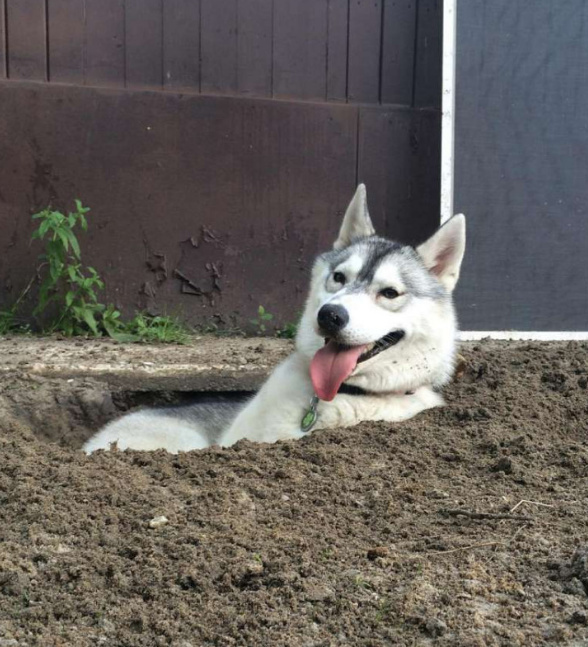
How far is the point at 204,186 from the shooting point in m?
6.00

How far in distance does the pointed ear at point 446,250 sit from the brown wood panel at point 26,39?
3252 millimetres

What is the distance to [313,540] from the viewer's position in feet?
7.80

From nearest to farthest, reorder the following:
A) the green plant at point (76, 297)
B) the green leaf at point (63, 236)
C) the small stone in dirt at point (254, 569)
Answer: the small stone in dirt at point (254, 569) → the green leaf at point (63, 236) → the green plant at point (76, 297)

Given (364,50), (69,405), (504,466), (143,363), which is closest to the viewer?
(504,466)

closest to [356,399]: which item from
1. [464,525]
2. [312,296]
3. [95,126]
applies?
[312,296]

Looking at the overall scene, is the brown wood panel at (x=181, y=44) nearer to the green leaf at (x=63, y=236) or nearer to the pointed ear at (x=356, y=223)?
the green leaf at (x=63, y=236)

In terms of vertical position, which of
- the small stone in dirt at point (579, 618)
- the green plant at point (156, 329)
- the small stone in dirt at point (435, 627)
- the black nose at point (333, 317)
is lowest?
the green plant at point (156, 329)

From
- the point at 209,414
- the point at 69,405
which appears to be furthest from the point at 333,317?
the point at 69,405

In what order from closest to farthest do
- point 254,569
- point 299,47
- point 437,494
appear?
point 254,569
point 437,494
point 299,47

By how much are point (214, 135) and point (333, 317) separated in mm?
3021

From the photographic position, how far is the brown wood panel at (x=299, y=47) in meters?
6.06

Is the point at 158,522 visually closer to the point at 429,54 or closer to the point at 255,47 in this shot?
the point at 255,47

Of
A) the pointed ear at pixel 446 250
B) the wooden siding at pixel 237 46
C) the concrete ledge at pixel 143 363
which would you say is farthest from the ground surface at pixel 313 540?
the wooden siding at pixel 237 46

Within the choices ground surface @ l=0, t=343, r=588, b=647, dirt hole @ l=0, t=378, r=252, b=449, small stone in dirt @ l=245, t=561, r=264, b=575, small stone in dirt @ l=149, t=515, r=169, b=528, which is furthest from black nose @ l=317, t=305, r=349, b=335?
small stone in dirt @ l=245, t=561, r=264, b=575
